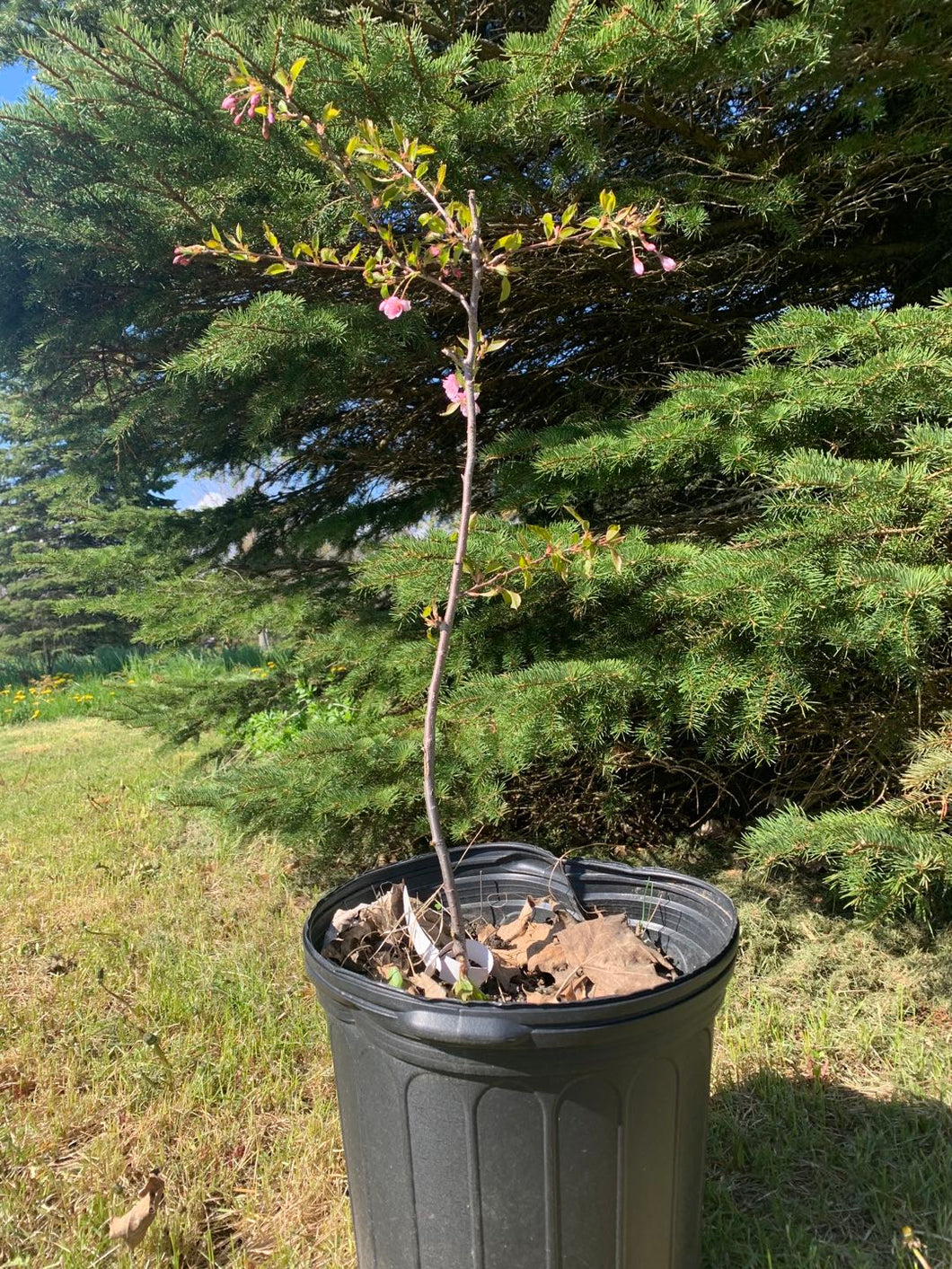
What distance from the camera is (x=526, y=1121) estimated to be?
1.07m

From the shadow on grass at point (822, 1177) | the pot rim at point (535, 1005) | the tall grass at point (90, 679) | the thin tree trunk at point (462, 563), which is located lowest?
the shadow on grass at point (822, 1177)

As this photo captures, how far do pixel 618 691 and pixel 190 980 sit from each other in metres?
1.57

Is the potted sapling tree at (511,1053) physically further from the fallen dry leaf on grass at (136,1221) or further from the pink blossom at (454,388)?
the fallen dry leaf on grass at (136,1221)

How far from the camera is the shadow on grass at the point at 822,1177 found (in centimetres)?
148

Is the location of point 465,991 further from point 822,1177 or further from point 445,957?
point 822,1177

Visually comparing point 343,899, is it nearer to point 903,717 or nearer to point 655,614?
point 655,614

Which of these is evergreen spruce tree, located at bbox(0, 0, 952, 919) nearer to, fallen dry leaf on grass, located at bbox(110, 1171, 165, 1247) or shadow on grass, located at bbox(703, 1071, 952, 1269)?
shadow on grass, located at bbox(703, 1071, 952, 1269)

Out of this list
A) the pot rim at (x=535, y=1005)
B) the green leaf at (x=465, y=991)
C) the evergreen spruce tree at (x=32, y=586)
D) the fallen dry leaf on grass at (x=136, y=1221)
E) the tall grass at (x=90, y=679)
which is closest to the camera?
the pot rim at (x=535, y=1005)

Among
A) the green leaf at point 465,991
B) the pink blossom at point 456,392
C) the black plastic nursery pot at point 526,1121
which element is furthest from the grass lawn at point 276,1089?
the pink blossom at point 456,392

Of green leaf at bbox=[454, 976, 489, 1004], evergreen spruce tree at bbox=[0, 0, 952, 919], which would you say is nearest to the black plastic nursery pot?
green leaf at bbox=[454, 976, 489, 1004]

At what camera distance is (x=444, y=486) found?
337cm

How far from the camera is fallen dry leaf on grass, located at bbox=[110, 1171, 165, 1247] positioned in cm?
148

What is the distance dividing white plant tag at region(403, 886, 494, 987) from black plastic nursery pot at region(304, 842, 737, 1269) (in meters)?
0.17

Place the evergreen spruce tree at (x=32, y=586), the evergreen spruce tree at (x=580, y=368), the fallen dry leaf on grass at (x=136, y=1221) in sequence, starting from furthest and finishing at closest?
the evergreen spruce tree at (x=32, y=586) < the evergreen spruce tree at (x=580, y=368) < the fallen dry leaf on grass at (x=136, y=1221)
